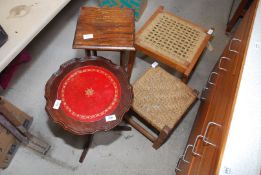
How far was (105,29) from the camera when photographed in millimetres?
1568

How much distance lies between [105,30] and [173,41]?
2.00 ft

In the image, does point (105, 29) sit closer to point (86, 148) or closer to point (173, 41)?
point (173, 41)

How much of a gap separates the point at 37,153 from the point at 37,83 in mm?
632

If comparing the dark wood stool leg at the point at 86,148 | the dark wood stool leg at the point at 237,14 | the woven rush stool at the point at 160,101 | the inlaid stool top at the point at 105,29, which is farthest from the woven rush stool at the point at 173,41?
the dark wood stool leg at the point at 86,148

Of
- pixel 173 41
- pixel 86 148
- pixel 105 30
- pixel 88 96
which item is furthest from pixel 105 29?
pixel 86 148

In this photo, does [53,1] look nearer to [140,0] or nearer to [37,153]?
[140,0]

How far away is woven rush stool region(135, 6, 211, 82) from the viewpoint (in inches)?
71.4

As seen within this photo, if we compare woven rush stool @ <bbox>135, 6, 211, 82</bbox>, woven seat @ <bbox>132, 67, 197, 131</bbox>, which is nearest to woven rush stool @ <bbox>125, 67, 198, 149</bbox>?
woven seat @ <bbox>132, 67, 197, 131</bbox>

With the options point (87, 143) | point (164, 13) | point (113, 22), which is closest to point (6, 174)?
point (87, 143)

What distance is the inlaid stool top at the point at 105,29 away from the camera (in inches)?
59.4

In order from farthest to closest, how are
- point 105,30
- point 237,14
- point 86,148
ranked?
point 237,14, point 86,148, point 105,30

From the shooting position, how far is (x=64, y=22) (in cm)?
254

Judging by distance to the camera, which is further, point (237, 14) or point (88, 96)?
point (237, 14)

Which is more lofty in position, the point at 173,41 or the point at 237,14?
the point at 237,14
